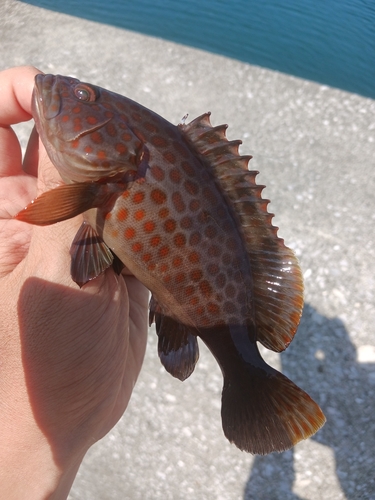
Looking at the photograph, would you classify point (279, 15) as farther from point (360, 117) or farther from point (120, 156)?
point (120, 156)

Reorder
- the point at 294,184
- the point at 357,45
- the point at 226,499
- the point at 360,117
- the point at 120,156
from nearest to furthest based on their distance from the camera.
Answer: the point at 120,156, the point at 226,499, the point at 294,184, the point at 360,117, the point at 357,45

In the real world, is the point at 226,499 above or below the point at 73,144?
below

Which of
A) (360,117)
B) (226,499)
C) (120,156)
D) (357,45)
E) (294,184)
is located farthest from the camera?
(357,45)

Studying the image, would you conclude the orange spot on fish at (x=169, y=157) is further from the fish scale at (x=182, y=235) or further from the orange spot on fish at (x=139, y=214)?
the orange spot on fish at (x=139, y=214)

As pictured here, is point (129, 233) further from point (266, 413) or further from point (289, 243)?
point (289, 243)

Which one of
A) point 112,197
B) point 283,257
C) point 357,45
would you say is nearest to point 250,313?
point 283,257

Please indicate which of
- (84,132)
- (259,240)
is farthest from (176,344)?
(84,132)
